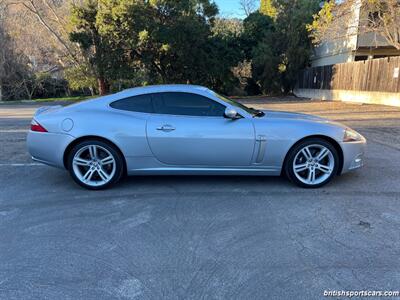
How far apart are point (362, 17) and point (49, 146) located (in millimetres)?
18097

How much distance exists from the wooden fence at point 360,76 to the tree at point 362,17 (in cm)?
134

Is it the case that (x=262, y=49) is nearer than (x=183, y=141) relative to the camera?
No

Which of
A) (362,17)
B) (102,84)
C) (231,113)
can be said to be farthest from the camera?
(102,84)

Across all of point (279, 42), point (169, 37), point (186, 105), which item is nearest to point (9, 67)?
point (169, 37)

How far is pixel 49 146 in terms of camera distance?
481 cm

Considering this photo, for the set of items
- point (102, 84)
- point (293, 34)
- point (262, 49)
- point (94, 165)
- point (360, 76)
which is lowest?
point (94, 165)

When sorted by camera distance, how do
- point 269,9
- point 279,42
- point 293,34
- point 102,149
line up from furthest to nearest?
point 269,9 → point 279,42 → point 293,34 → point 102,149

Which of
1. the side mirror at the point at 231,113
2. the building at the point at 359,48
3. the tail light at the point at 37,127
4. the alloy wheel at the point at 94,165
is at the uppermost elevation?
the building at the point at 359,48

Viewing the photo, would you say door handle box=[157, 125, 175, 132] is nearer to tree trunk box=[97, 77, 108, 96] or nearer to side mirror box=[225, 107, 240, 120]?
side mirror box=[225, 107, 240, 120]

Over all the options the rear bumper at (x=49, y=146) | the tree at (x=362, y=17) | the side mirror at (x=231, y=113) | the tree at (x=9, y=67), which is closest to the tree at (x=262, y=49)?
the tree at (x=362, y=17)

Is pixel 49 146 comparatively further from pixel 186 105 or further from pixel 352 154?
pixel 352 154

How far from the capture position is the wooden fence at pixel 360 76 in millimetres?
16422

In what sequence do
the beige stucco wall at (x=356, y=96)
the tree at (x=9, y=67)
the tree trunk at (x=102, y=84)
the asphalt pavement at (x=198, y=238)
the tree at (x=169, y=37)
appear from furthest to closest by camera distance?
the tree at (x=9, y=67) < the tree trunk at (x=102, y=84) < the tree at (x=169, y=37) < the beige stucco wall at (x=356, y=96) < the asphalt pavement at (x=198, y=238)

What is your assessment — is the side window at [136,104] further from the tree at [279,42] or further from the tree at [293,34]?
the tree at [293,34]
